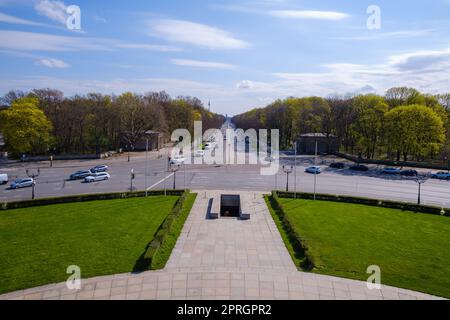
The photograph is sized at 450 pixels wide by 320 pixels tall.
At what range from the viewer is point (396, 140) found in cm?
5881

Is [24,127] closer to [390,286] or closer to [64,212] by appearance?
[64,212]

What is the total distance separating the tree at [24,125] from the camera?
60.5m

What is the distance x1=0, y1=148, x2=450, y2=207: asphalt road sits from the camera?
39.8 m

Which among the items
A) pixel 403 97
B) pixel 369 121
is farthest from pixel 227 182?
pixel 403 97

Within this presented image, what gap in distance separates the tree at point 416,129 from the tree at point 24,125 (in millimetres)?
62621

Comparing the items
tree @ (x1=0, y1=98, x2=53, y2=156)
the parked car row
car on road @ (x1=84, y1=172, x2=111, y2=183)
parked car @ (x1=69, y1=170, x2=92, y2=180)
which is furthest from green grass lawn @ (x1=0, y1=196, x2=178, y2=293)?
tree @ (x1=0, y1=98, x2=53, y2=156)

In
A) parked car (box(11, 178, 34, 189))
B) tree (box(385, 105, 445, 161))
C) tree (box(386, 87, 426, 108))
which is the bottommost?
parked car (box(11, 178, 34, 189))

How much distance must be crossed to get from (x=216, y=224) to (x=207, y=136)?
94396 mm

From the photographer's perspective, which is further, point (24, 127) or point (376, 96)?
point (376, 96)

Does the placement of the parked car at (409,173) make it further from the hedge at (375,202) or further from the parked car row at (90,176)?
the parked car row at (90,176)

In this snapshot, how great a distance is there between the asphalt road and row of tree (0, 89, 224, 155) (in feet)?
23.5

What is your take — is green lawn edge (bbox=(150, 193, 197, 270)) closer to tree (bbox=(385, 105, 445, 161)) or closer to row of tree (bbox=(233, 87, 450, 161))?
tree (bbox=(385, 105, 445, 161))

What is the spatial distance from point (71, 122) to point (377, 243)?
63.8 metres

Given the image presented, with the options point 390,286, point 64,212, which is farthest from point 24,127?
point 390,286
